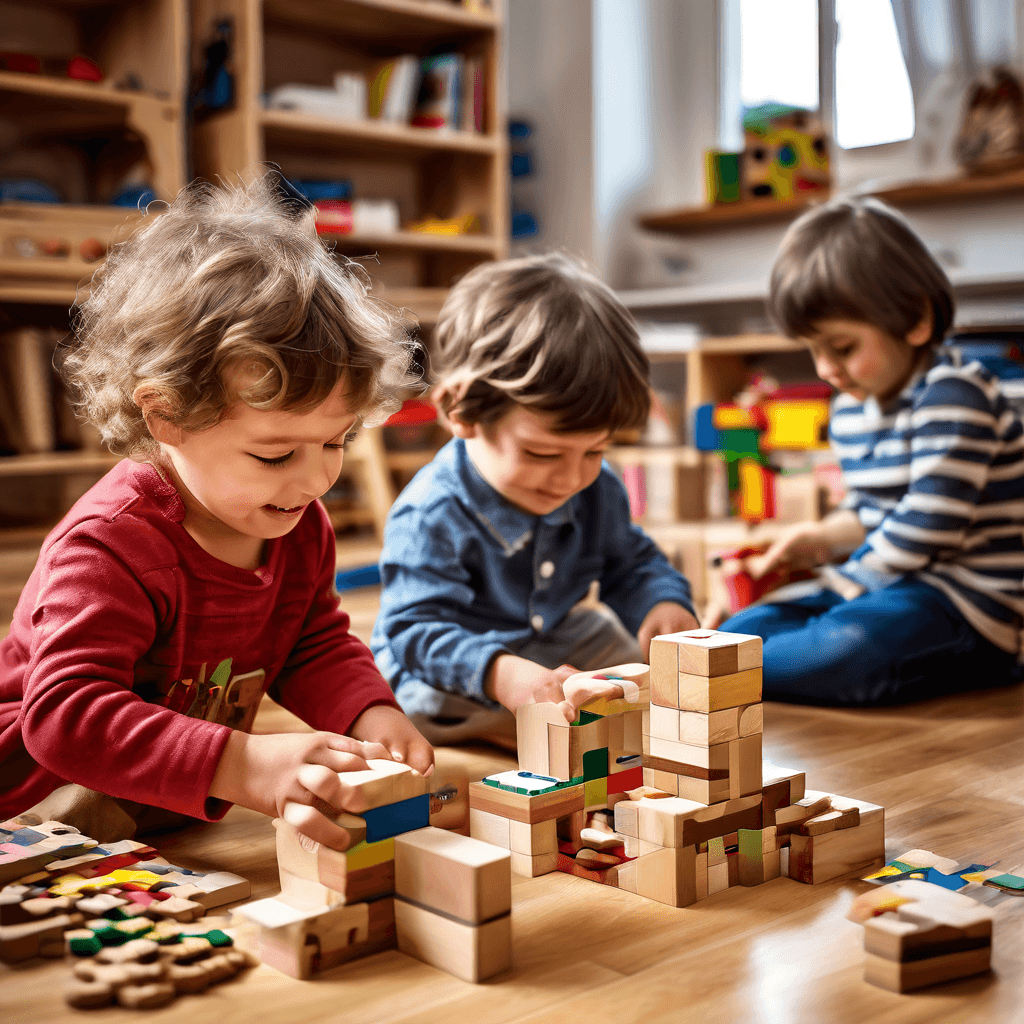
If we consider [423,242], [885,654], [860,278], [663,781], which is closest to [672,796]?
[663,781]

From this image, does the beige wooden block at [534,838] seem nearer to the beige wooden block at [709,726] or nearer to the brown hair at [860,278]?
the beige wooden block at [709,726]

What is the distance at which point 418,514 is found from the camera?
1.22 m

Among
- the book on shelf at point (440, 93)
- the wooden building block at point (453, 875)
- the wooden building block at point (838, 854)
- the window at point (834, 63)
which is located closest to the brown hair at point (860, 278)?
the wooden building block at point (838, 854)

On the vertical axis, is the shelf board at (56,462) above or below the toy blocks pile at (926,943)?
above

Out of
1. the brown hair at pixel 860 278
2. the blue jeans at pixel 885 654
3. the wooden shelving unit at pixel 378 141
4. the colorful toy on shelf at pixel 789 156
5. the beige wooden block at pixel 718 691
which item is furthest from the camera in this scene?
the colorful toy on shelf at pixel 789 156

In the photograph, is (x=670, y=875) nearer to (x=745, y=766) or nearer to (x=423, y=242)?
(x=745, y=766)

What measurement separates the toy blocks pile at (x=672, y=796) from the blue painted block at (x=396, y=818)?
0.13m

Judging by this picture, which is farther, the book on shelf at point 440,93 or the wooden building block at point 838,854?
the book on shelf at point 440,93

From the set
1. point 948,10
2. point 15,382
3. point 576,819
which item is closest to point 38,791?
point 576,819

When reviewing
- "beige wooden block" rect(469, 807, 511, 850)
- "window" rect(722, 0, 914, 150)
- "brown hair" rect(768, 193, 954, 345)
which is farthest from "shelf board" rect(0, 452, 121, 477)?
"window" rect(722, 0, 914, 150)

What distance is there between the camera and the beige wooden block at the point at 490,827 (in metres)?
0.85

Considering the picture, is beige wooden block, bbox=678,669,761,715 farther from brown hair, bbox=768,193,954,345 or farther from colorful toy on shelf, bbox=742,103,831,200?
colorful toy on shelf, bbox=742,103,831,200

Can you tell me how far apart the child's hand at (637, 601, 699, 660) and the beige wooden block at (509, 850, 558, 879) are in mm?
381

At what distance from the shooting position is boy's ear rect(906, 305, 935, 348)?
61.1 inches
